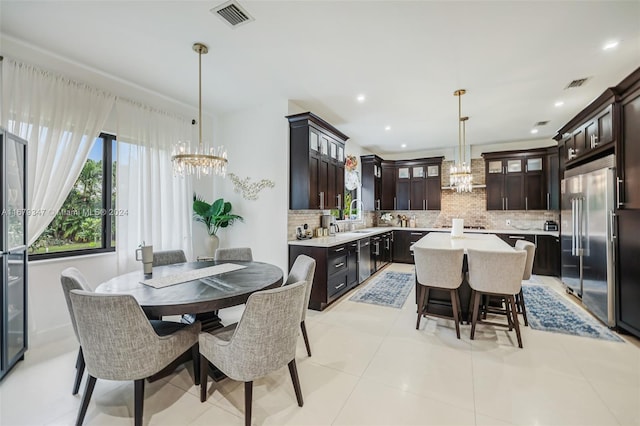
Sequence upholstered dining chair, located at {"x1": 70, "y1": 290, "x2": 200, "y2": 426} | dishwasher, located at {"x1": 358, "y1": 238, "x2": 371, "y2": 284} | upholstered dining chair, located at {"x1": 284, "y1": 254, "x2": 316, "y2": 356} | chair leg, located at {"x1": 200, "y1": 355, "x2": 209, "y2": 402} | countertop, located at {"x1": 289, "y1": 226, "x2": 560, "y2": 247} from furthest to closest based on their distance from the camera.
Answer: dishwasher, located at {"x1": 358, "y1": 238, "x2": 371, "y2": 284} → countertop, located at {"x1": 289, "y1": 226, "x2": 560, "y2": 247} → upholstered dining chair, located at {"x1": 284, "y1": 254, "x2": 316, "y2": 356} → chair leg, located at {"x1": 200, "y1": 355, "x2": 209, "y2": 402} → upholstered dining chair, located at {"x1": 70, "y1": 290, "x2": 200, "y2": 426}

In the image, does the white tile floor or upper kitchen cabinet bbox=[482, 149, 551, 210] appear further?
upper kitchen cabinet bbox=[482, 149, 551, 210]

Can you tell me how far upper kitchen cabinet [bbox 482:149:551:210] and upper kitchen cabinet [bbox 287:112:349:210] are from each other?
430 cm

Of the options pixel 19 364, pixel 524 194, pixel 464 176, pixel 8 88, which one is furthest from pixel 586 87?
pixel 19 364

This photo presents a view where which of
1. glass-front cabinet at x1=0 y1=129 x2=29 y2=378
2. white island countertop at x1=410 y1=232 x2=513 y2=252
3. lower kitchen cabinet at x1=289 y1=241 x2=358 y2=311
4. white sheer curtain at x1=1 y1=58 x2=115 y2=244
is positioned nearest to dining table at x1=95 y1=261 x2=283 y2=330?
glass-front cabinet at x1=0 y1=129 x2=29 y2=378

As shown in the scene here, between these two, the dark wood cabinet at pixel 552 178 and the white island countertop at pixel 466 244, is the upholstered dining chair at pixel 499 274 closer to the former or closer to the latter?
the white island countertop at pixel 466 244

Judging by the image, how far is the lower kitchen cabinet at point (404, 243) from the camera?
22.8ft

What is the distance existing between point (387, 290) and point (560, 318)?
7.40ft

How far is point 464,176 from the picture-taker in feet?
14.2

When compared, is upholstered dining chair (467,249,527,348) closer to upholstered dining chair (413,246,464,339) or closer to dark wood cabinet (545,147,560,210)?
upholstered dining chair (413,246,464,339)

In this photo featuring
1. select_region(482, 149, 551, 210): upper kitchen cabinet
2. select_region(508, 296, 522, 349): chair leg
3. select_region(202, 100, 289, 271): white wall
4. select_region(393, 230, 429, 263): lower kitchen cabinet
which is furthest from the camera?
select_region(393, 230, 429, 263): lower kitchen cabinet

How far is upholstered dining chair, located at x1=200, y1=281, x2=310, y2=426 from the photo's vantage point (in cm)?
164

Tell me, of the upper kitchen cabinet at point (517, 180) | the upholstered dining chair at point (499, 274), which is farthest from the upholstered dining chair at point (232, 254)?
the upper kitchen cabinet at point (517, 180)

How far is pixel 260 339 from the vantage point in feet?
5.49

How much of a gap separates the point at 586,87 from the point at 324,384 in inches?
191
